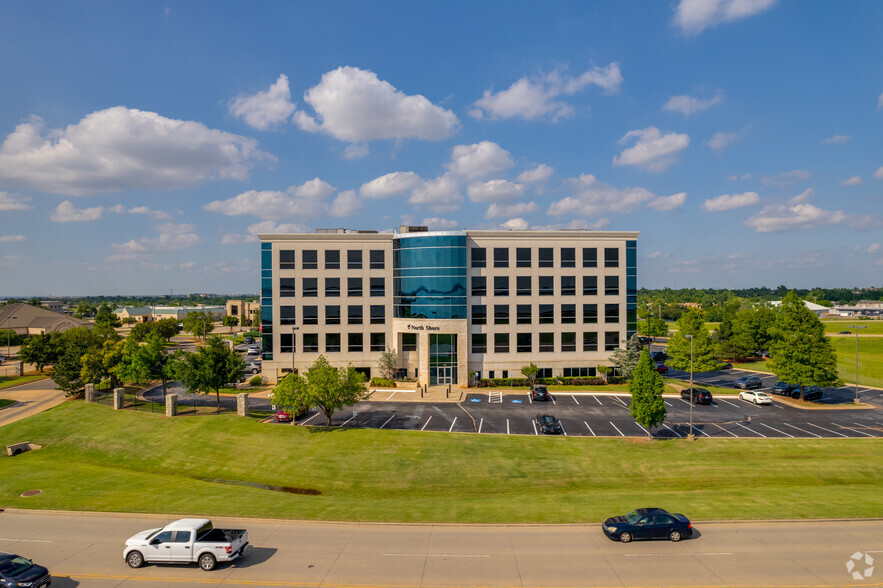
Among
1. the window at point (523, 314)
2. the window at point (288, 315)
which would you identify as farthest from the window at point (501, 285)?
the window at point (288, 315)

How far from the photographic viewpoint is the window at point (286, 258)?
63.6 meters

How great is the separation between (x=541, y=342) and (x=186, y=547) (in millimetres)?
50363

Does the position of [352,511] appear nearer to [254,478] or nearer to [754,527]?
[254,478]

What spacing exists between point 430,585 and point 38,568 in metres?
15.6

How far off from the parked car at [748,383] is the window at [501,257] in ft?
115

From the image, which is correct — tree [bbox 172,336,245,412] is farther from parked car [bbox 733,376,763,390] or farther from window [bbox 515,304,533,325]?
parked car [bbox 733,376,763,390]

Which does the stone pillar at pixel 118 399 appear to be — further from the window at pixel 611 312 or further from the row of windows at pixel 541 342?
the window at pixel 611 312

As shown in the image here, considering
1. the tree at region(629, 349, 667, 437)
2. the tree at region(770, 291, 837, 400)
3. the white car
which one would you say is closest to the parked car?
the tree at region(770, 291, 837, 400)

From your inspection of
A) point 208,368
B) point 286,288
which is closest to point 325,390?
point 208,368

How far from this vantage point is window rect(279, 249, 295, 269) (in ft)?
209

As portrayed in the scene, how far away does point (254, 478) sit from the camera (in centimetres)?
3456

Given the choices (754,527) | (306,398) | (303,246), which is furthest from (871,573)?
(303,246)

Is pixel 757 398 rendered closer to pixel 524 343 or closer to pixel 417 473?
pixel 524 343

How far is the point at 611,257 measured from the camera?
64.3m
